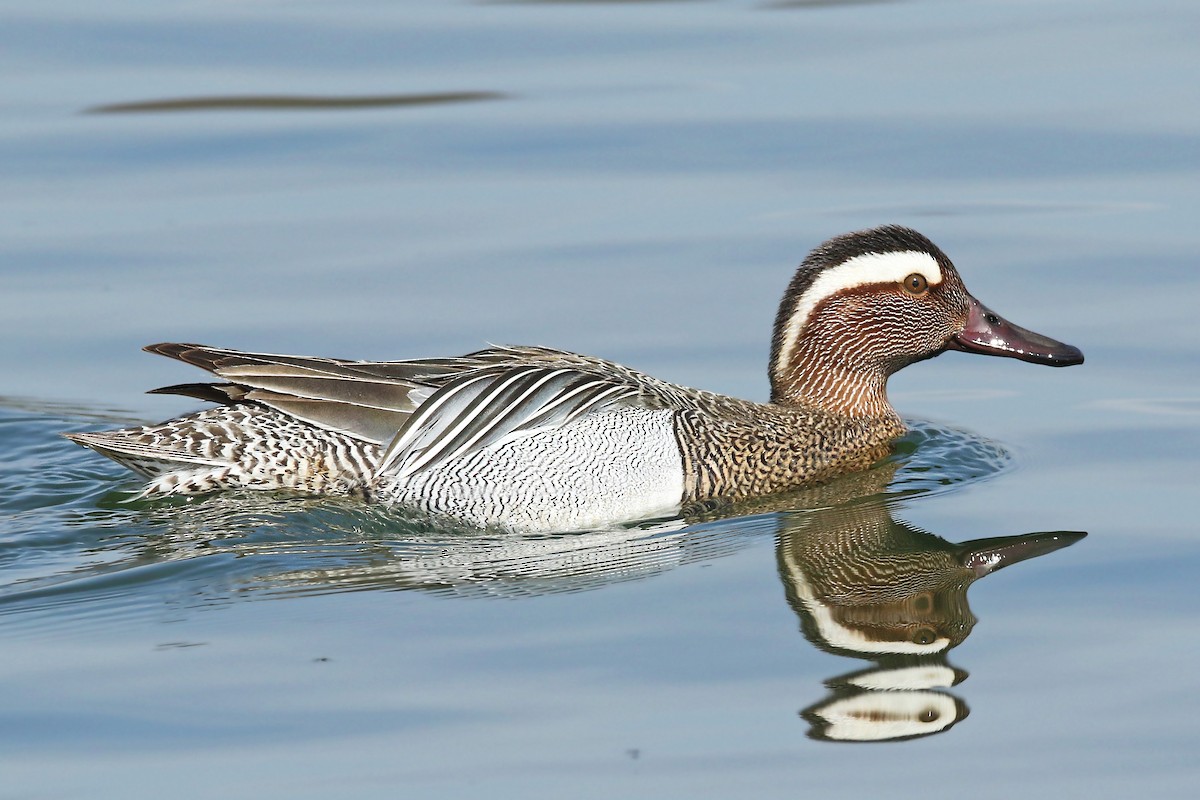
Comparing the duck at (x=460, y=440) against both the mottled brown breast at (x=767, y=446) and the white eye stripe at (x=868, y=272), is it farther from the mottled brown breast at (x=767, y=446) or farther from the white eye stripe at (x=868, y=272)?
the white eye stripe at (x=868, y=272)

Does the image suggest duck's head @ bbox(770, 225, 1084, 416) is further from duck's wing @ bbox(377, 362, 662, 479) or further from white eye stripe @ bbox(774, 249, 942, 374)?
duck's wing @ bbox(377, 362, 662, 479)

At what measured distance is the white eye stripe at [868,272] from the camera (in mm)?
8641

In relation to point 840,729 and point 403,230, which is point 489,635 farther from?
point 403,230

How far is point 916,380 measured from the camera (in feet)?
33.2

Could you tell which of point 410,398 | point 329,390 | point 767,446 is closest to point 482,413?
point 410,398

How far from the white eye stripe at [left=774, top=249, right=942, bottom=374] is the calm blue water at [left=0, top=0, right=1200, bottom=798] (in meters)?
0.83

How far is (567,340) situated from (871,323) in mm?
1873

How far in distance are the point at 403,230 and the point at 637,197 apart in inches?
60.3

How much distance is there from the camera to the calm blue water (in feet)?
18.2

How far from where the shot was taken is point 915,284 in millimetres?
8703

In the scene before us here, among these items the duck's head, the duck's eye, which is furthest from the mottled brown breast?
the duck's eye

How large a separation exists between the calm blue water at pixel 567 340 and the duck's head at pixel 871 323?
44cm

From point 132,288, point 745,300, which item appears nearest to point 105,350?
point 132,288

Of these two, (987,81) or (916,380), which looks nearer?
(916,380)
